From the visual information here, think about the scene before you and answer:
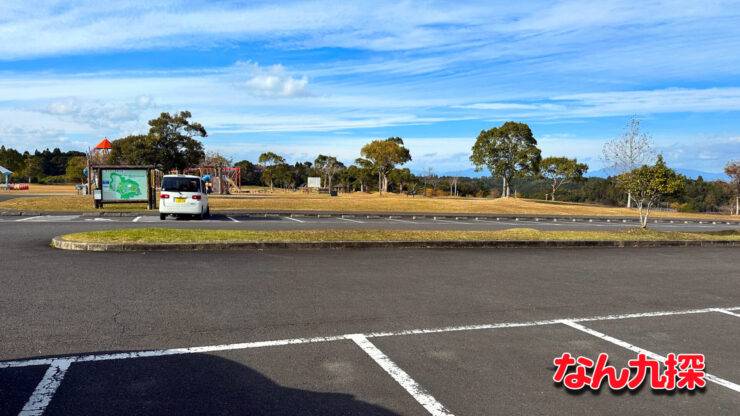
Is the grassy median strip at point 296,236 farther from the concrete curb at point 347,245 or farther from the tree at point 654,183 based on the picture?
the tree at point 654,183

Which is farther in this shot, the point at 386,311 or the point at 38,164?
the point at 38,164

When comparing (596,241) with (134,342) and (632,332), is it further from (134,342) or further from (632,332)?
(134,342)

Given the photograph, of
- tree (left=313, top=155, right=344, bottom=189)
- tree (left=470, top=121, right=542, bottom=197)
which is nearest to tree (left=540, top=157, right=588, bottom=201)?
tree (left=470, top=121, right=542, bottom=197)

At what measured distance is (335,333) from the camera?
4.99 metres

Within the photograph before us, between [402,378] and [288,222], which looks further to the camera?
[288,222]

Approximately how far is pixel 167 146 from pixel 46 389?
45.9 meters

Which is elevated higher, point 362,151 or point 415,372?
point 362,151

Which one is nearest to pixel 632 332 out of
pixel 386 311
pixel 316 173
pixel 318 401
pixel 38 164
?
pixel 386 311

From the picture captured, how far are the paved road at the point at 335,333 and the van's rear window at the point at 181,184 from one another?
9167 mm

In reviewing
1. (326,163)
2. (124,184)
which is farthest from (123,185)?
(326,163)

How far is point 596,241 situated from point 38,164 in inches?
3739

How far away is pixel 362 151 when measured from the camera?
2266 inches

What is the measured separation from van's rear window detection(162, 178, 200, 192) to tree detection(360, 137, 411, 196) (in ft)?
123

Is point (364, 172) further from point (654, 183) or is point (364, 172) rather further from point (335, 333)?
point (335, 333)
